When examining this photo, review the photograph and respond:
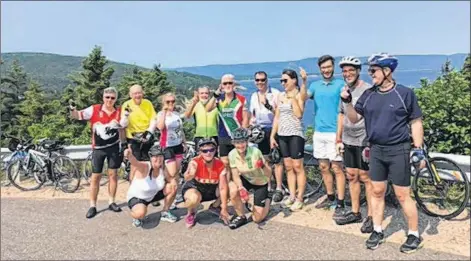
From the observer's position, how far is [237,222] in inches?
191

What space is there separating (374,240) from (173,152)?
2.53 m

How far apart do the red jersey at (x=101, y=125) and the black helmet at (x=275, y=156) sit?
1920 millimetres

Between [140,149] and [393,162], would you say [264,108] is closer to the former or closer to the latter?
[140,149]

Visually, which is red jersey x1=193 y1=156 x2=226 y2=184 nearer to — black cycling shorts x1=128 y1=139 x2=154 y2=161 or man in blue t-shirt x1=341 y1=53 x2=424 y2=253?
black cycling shorts x1=128 y1=139 x2=154 y2=161

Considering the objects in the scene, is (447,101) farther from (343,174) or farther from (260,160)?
(260,160)

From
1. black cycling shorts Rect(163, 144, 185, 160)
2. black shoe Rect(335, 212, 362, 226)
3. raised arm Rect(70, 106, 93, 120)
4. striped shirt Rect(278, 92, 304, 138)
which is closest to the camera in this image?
black shoe Rect(335, 212, 362, 226)

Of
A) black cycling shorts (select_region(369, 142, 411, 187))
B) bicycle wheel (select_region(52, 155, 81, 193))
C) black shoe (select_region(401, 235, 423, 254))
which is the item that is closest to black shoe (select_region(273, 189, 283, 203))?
black cycling shorts (select_region(369, 142, 411, 187))

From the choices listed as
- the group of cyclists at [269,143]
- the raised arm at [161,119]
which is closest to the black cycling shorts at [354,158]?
the group of cyclists at [269,143]

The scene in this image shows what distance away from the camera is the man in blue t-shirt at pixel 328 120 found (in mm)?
4883

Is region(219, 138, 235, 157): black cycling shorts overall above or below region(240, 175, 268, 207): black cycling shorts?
above

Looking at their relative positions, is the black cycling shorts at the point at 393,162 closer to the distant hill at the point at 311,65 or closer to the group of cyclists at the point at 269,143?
the group of cyclists at the point at 269,143

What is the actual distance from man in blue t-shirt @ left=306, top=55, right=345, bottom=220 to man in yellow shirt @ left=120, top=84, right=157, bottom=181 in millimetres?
1940

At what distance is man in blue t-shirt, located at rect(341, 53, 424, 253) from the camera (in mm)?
3971

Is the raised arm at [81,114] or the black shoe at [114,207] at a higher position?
the raised arm at [81,114]
